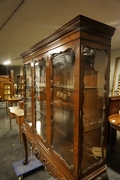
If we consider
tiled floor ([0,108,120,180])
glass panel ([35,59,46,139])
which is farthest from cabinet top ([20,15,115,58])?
tiled floor ([0,108,120,180])

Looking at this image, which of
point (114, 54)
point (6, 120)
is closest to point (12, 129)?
point (6, 120)

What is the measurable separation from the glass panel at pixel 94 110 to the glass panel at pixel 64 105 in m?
0.18

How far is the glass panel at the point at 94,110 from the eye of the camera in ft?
Result: 3.35

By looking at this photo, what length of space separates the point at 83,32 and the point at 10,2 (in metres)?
1.11

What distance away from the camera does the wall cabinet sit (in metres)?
0.85

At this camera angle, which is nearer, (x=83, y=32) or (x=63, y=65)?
(x=83, y=32)

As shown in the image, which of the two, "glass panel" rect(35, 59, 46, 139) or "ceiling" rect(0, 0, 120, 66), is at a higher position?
"ceiling" rect(0, 0, 120, 66)

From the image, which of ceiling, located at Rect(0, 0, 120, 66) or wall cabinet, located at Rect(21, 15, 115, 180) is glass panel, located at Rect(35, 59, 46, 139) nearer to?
wall cabinet, located at Rect(21, 15, 115, 180)

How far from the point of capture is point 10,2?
1.38m

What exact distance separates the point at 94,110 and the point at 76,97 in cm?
35

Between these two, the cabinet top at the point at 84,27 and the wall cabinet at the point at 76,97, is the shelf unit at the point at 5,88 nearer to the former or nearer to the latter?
the wall cabinet at the point at 76,97

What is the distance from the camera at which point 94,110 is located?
111cm

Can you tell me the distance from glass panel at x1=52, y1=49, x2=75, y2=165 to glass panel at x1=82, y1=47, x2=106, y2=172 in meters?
0.18

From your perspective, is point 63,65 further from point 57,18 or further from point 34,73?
point 57,18
